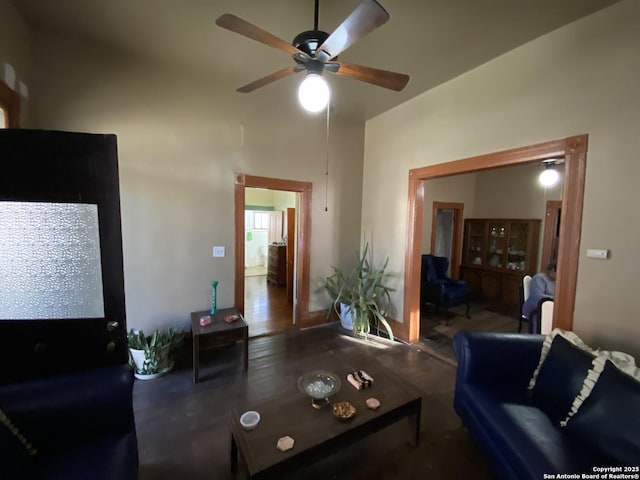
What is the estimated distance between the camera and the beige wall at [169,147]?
8.19 ft

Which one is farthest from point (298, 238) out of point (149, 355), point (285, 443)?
point (285, 443)

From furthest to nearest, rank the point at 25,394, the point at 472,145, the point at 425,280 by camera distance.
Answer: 1. the point at 425,280
2. the point at 472,145
3. the point at 25,394

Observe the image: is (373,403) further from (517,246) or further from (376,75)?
(517,246)

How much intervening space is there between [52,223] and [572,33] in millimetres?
3711

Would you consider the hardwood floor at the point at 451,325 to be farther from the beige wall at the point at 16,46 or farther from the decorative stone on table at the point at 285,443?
the beige wall at the point at 16,46

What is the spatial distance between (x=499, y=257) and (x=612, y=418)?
4.70 metres

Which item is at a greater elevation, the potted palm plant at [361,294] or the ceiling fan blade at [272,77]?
the ceiling fan blade at [272,77]

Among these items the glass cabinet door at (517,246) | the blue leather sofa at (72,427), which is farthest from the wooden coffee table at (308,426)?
the glass cabinet door at (517,246)

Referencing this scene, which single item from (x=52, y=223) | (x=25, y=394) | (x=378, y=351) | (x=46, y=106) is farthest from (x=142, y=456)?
(x=46, y=106)

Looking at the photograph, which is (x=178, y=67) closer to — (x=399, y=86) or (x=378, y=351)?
(x=399, y=86)

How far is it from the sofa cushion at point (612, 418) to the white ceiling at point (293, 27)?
245cm

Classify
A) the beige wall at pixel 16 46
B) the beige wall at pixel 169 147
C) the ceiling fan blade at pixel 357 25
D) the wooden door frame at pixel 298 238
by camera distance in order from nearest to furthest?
the ceiling fan blade at pixel 357 25
the beige wall at pixel 16 46
the beige wall at pixel 169 147
the wooden door frame at pixel 298 238

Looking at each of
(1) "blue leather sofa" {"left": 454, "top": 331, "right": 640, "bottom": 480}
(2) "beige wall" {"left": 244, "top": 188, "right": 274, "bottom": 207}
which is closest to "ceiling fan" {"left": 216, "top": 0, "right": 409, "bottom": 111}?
(1) "blue leather sofa" {"left": 454, "top": 331, "right": 640, "bottom": 480}

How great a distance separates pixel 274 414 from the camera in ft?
5.24
